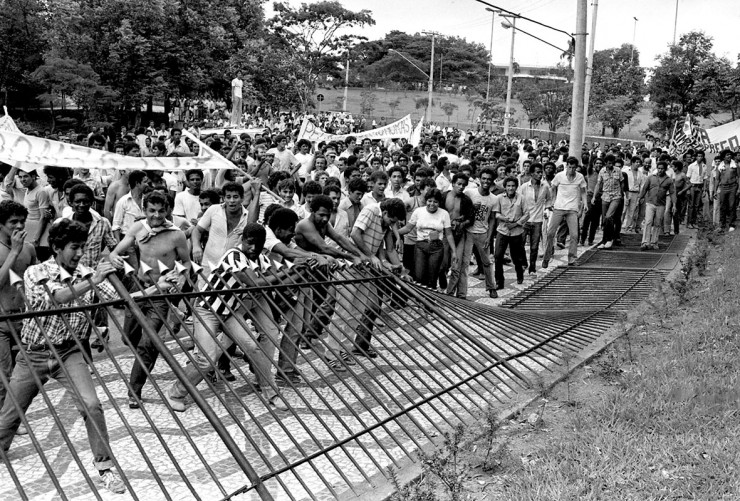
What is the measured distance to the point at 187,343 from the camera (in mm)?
7457

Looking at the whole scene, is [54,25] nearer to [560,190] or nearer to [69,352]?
[560,190]

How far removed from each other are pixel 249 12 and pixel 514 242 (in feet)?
86.8

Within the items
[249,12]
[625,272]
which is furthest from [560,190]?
[249,12]

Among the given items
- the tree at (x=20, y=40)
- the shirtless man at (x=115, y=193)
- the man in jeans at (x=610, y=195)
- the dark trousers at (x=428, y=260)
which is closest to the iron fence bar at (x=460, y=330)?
the dark trousers at (x=428, y=260)

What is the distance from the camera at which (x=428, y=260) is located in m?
8.88

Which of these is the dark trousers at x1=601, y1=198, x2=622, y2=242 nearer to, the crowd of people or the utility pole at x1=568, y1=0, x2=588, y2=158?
the crowd of people

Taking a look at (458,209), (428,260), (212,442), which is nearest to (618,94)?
→ (458,209)

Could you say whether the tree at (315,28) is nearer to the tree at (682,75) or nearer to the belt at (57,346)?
the tree at (682,75)

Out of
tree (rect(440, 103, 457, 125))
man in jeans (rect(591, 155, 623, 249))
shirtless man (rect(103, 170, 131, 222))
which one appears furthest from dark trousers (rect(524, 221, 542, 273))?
tree (rect(440, 103, 457, 125))

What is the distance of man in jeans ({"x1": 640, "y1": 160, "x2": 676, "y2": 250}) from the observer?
13.4 metres

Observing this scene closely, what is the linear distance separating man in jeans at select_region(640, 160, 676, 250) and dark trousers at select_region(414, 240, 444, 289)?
5976mm

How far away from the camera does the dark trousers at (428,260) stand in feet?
28.9

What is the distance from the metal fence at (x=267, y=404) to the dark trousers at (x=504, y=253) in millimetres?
2576

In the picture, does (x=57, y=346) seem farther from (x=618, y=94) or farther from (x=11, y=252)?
(x=618, y=94)
